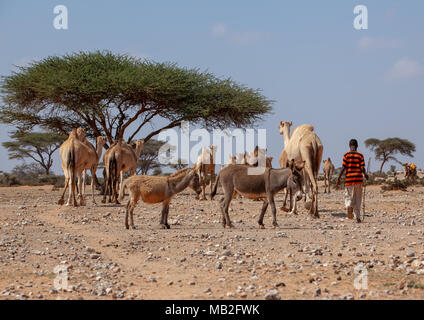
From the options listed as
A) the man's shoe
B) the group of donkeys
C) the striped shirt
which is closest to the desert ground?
the man's shoe

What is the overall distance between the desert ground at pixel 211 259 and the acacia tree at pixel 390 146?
4559 cm

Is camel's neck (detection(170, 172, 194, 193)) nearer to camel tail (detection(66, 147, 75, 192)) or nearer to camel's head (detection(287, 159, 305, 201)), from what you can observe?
camel's head (detection(287, 159, 305, 201))

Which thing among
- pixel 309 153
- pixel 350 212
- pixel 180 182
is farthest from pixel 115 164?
pixel 350 212

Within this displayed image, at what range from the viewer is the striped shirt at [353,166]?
14211mm

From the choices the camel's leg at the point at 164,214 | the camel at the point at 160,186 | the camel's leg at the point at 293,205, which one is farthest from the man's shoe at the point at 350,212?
the camel's leg at the point at 164,214

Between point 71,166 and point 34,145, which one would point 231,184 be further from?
point 34,145

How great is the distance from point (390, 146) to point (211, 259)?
52.8 metres

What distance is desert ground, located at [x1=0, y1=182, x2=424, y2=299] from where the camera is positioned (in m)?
7.06

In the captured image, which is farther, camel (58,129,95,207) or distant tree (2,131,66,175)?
distant tree (2,131,66,175)

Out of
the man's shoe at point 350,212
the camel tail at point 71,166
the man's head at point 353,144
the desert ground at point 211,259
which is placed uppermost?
the man's head at point 353,144

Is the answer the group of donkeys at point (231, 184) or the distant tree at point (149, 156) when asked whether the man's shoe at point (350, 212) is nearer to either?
the group of donkeys at point (231, 184)

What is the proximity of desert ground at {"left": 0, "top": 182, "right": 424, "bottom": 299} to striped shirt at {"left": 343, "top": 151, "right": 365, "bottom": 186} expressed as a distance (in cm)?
97

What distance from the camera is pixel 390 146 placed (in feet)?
193
